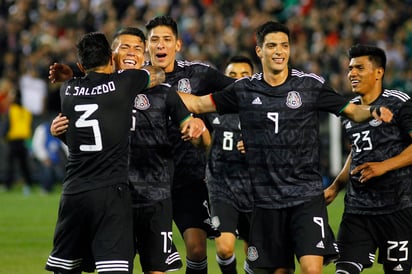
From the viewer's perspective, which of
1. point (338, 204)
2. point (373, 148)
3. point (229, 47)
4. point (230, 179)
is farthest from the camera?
point (229, 47)

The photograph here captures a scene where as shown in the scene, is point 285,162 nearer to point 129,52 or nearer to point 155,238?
point 155,238

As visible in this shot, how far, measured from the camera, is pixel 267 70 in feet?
28.5

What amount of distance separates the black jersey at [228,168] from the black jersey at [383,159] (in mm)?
1729

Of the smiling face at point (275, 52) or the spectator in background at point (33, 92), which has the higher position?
the smiling face at point (275, 52)

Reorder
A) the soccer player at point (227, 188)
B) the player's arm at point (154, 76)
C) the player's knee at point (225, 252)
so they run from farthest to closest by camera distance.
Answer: the soccer player at point (227, 188) → the player's knee at point (225, 252) → the player's arm at point (154, 76)

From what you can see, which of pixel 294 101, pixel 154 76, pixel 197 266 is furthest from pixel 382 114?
pixel 197 266

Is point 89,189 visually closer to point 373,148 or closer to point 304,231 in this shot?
point 304,231

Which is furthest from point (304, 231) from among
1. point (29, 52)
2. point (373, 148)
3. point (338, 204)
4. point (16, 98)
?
point (29, 52)

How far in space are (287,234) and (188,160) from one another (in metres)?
1.69

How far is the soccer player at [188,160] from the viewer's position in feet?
31.9

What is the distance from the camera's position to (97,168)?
7898 millimetres

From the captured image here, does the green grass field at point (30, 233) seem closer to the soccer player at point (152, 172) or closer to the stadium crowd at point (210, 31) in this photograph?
the soccer player at point (152, 172)

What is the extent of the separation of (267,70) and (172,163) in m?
1.44

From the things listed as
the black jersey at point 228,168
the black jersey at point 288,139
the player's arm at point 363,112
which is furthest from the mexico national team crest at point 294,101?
the black jersey at point 228,168
